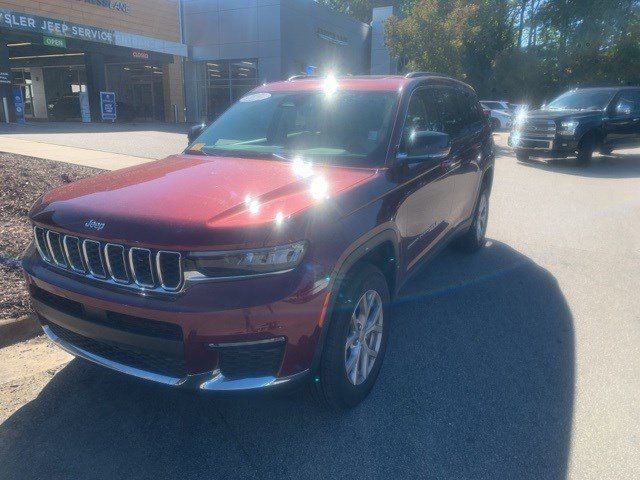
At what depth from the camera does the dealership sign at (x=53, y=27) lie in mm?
21797

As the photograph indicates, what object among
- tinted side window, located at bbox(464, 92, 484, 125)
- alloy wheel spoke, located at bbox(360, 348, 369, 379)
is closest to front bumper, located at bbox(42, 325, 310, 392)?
alloy wheel spoke, located at bbox(360, 348, 369, 379)

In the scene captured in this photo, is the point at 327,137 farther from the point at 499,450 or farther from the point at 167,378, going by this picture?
the point at 499,450

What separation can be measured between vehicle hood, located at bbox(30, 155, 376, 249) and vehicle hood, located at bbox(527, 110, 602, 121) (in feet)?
38.4

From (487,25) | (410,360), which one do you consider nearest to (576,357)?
(410,360)

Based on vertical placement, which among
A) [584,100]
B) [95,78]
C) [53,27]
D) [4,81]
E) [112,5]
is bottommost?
[584,100]

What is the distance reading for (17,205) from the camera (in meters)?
6.09

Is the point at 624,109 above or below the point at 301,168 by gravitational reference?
above

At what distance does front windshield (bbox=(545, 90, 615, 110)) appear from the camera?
13802 mm

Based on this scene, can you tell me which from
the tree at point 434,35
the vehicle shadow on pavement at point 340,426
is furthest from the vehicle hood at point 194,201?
the tree at point 434,35

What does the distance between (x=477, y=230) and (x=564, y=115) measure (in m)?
8.94

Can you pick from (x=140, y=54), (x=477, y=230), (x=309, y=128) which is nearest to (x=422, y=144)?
(x=309, y=128)

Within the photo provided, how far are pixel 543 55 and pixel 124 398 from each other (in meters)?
46.3

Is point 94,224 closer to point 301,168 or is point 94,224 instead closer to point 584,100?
point 301,168

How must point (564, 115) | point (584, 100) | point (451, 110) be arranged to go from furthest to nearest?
point (584, 100)
point (564, 115)
point (451, 110)
